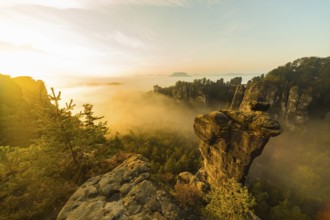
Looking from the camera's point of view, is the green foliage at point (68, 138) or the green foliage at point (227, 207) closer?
the green foliage at point (227, 207)

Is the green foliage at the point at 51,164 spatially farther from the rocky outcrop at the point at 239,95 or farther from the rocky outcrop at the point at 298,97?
the rocky outcrop at the point at 239,95

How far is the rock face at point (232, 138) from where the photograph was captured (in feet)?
105

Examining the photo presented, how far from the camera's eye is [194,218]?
13.1 m

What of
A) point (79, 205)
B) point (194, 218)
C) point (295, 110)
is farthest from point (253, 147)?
point (295, 110)

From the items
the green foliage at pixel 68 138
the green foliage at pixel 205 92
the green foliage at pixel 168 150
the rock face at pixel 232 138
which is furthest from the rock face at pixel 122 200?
A: the green foliage at pixel 205 92

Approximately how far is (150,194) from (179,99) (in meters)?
152

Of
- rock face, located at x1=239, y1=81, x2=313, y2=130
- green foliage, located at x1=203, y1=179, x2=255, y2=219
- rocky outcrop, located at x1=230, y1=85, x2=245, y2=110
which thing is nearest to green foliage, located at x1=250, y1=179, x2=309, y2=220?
green foliage, located at x1=203, y1=179, x2=255, y2=219

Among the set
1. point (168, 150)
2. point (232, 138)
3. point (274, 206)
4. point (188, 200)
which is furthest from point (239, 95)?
point (188, 200)

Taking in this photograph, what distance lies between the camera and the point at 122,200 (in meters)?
13.1

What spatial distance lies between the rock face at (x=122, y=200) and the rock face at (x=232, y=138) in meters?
25.0

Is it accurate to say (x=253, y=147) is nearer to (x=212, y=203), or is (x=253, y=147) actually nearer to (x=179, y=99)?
(x=212, y=203)

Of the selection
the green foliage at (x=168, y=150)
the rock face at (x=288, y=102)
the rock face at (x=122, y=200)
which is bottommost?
the green foliage at (x=168, y=150)

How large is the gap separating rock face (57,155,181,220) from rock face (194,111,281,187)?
2498 centimetres

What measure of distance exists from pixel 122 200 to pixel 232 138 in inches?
1241
